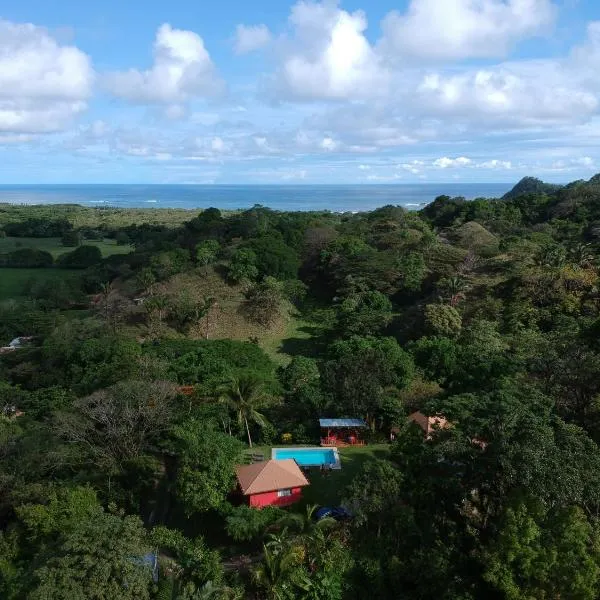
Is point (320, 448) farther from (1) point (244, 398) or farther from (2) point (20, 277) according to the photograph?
(2) point (20, 277)

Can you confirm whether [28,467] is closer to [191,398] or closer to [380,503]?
[191,398]

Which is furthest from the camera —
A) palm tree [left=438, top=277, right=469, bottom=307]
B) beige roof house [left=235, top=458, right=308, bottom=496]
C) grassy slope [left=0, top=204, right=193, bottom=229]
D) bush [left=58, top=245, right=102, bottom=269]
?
grassy slope [left=0, top=204, right=193, bottom=229]

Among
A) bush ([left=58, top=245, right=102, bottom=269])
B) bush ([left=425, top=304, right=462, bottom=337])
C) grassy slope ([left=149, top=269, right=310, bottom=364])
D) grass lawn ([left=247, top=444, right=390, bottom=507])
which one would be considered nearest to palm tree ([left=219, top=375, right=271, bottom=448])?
grass lawn ([left=247, top=444, right=390, bottom=507])

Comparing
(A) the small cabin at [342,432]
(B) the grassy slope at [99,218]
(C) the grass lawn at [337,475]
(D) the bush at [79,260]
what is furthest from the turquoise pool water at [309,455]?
(B) the grassy slope at [99,218]

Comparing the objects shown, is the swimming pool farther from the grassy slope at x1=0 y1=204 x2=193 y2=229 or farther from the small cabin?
the grassy slope at x1=0 y1=204 x2=193 y2=229

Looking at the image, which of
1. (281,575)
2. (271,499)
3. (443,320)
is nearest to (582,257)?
(443,320)
